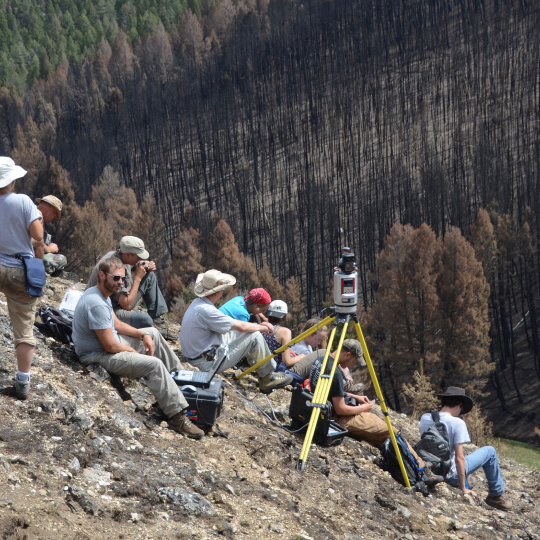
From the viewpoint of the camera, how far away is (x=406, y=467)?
23.2ft

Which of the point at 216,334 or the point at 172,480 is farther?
the point at 216,334

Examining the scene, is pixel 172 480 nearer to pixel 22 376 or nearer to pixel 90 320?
pixel 22 376

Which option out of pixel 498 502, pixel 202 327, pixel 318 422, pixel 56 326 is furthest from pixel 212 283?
pixel 498 502

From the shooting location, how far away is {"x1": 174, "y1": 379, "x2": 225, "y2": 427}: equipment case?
21.6 ft

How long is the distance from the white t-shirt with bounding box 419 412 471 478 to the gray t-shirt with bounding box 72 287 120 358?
11.1 ft

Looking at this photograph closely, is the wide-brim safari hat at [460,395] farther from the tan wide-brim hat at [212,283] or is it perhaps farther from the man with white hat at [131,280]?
the man with white hat at [131,280]

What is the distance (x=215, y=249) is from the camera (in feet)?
176

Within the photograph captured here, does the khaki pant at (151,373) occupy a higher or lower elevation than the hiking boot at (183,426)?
higher

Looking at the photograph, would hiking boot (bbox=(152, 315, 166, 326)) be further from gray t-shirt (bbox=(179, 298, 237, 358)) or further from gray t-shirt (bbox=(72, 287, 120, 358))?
gray t-shirt (bbox=(72, 287, 120, 358))

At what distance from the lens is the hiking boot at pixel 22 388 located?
19.2 feet

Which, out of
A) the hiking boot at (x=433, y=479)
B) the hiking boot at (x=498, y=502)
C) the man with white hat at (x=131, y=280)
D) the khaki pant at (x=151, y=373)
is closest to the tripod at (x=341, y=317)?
the hiking boot at (x=433, y=479)

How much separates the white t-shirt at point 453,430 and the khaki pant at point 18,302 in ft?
13.6

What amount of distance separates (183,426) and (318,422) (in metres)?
1.35

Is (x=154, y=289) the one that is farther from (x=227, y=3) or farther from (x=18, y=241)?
(x=227, y=3)
